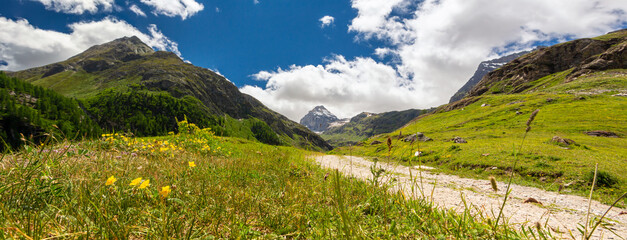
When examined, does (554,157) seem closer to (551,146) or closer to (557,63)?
(551,146)

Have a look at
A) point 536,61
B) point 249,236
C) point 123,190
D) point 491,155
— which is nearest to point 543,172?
point 491,155

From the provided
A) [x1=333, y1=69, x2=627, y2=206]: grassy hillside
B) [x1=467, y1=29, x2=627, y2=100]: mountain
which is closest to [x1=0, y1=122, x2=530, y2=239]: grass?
[x1=333, y1=69, x2=627, y2=206]: grassy hillside

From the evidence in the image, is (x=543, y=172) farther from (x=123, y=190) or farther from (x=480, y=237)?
(x=123, y=190)

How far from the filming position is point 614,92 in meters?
52.5

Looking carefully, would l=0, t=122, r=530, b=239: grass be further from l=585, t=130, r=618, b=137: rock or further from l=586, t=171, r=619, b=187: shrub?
l=585, t=130, r=618, b=137: rock

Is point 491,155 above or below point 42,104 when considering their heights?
below

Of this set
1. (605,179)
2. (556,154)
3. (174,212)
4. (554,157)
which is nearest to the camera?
(174,212)

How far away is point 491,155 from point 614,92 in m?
66.5

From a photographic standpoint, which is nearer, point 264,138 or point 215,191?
point 215,191

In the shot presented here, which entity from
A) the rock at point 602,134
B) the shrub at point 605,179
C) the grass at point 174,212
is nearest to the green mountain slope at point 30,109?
the grass at point 174,212

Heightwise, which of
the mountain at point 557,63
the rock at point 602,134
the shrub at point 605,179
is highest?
the mountain at point 557,63

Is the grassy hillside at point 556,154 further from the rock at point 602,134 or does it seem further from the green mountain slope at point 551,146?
the rock at point 602,134

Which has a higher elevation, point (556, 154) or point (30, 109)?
point (30, 109)

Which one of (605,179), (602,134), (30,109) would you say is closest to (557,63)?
(602,134)
